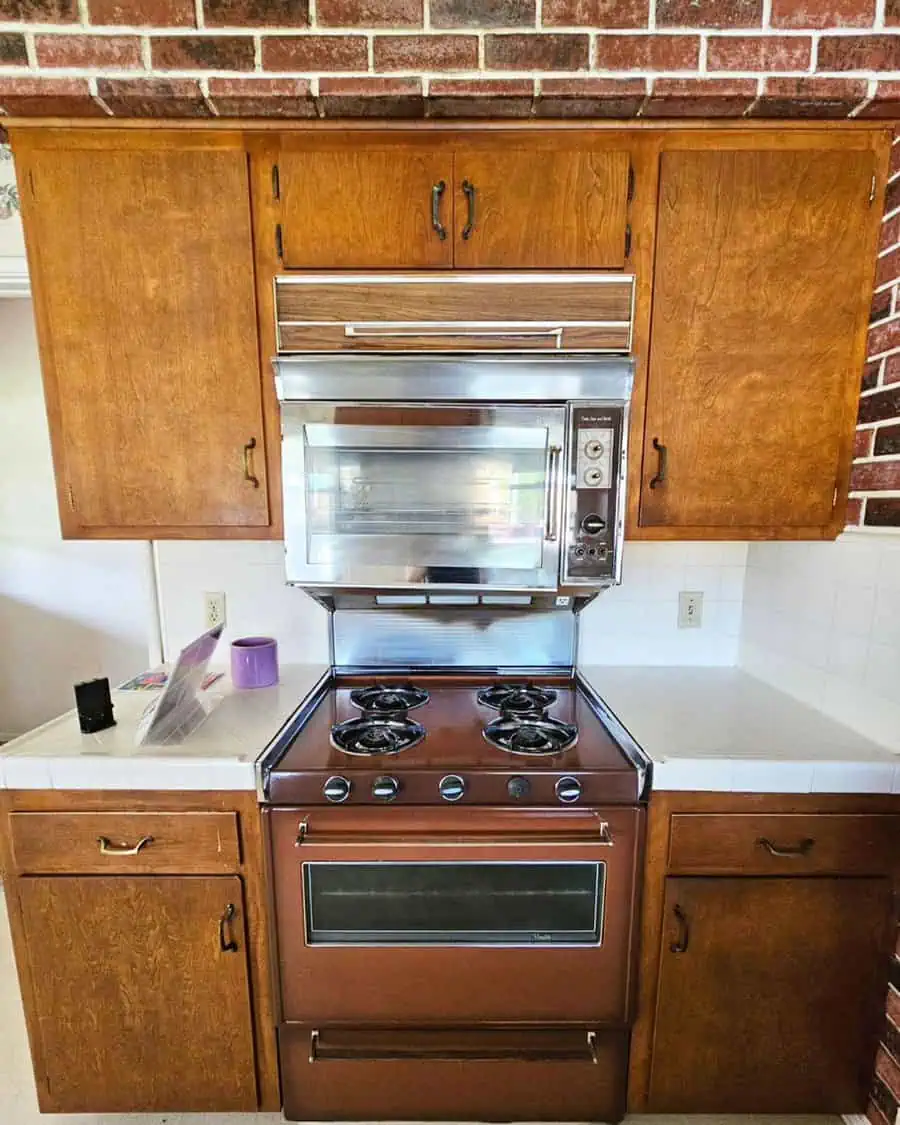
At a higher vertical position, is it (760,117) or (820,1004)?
(760,117)

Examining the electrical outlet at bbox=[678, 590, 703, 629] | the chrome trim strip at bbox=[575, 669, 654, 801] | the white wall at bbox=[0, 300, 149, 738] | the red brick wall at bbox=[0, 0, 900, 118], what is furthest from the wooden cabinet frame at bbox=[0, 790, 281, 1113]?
the white wall at bbox=[0, 300, 149, 738]

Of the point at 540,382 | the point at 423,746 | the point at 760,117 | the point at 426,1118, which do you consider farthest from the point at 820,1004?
the point at 760,117

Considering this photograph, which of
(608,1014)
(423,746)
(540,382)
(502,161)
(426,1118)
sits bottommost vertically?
(426,1118)

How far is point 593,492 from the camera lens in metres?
1.31

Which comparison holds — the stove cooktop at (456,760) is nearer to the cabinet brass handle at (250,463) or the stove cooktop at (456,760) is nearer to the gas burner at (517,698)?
the gas burner at (517,698)

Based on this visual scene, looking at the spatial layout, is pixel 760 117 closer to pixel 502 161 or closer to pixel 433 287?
pixel 502 161

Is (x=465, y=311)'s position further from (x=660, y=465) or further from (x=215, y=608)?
(x=215, y=608)

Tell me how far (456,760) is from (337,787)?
0.86 ft

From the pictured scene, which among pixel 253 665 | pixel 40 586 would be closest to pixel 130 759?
pixel 253 665

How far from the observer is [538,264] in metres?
1.28

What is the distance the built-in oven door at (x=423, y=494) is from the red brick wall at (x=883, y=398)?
74cm

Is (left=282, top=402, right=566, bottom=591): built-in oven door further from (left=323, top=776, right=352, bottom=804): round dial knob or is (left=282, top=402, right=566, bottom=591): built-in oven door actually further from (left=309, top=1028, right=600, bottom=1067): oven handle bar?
(left=309, top=1028, right=600, bottom=1067): oven handle bar

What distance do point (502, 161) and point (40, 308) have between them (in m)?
1.15

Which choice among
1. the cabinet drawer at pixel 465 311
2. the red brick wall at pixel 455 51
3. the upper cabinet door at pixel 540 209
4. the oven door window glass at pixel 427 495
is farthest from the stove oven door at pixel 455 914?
the red brick wall at pixel 455 51
